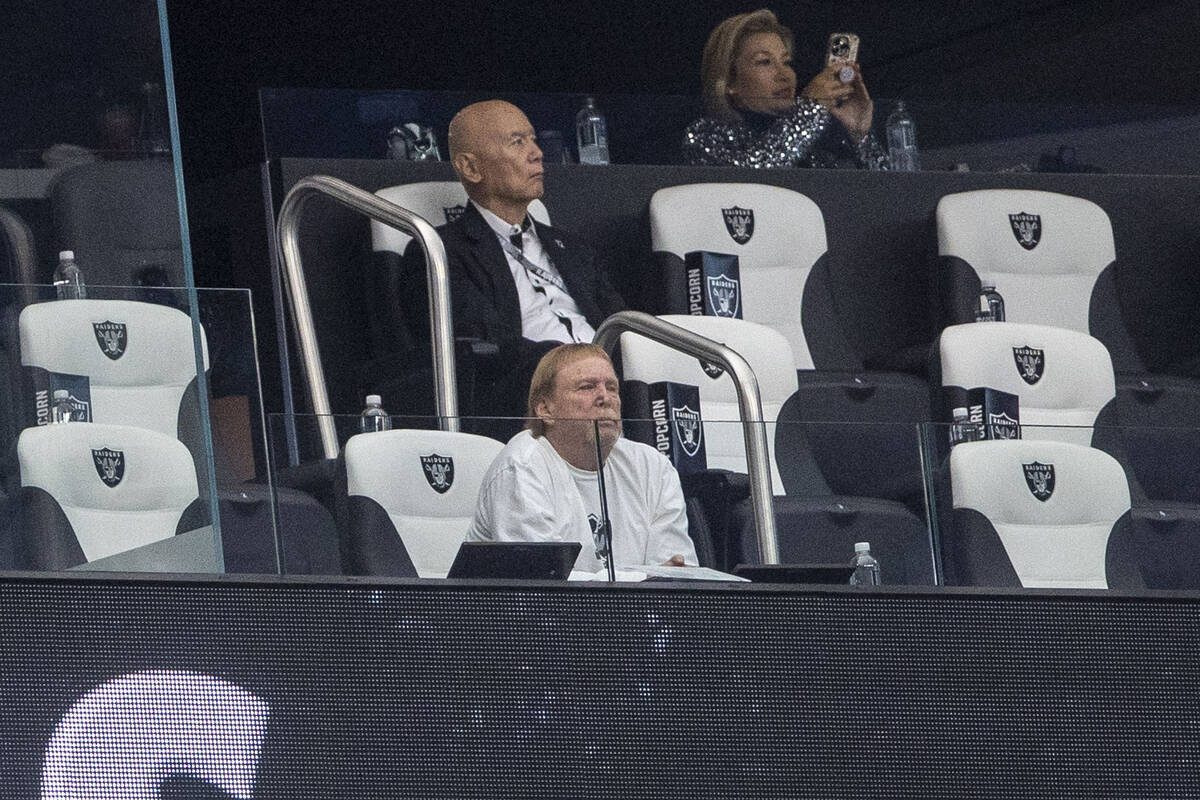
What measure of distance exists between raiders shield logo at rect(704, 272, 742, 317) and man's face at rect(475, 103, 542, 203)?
1.31 feet

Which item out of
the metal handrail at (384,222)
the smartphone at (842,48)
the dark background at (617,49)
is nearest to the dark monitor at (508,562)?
the metal handrail at (384,222)

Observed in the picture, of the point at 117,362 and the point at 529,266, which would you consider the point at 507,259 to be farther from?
the point at 117,362

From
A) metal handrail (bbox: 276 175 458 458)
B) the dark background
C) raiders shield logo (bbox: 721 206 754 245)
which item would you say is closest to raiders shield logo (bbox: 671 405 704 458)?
metal handrail (bbox: 276 175 458 458)

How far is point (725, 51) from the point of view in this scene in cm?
448

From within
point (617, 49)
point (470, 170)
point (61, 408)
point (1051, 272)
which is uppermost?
point (617, 49)

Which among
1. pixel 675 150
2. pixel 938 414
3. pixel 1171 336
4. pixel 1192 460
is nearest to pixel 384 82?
pixel 675 150

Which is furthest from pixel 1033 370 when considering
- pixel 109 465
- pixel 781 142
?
pixel 109 465

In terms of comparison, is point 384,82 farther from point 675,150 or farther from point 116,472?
point 116,472

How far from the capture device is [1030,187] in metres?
4.73

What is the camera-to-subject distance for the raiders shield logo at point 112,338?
2.59 meters

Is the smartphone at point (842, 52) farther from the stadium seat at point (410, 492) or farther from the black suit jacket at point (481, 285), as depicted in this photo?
the stadium seat at point (410, 492)

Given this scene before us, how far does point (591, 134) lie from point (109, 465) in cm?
223

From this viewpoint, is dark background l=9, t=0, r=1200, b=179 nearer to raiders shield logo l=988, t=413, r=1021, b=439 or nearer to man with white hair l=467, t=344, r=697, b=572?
raiders shield logo l=988, t=413, r=1021, b=439

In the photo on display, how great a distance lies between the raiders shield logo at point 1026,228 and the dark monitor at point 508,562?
9.61ft
